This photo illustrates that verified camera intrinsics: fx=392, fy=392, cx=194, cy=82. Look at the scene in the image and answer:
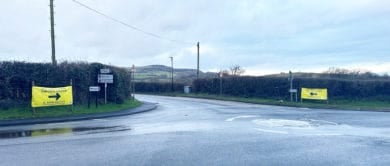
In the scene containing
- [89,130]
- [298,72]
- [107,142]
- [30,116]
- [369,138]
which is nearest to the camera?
[107,142]

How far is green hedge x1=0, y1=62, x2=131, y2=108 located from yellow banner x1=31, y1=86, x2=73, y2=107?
156 centimetres

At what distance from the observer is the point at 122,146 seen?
9.71m

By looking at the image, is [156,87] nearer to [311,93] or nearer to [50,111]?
[311,93]

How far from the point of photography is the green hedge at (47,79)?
20.5 metres

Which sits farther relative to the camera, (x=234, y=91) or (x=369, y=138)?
(x=234, y=91)

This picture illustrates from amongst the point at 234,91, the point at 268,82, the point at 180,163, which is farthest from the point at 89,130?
the point at 234,91

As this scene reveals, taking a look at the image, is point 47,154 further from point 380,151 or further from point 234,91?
point 234,91

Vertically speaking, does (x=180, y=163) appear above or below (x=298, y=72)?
below

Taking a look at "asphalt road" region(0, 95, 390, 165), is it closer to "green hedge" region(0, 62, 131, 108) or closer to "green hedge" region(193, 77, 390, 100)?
"green hedge" region(0, 62, 131, 108)

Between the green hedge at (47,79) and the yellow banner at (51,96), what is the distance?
1559mm

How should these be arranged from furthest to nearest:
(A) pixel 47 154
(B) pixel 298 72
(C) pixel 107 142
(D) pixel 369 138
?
1. (B) pixel 298 72
2. (D) pixel 369 138
3. (C) pixel 107 142
4. (A) pixel 47 154

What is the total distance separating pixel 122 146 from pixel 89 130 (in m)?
4.13

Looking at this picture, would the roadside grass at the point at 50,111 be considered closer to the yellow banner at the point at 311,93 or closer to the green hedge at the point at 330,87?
the yellow banner at the point at 311,93

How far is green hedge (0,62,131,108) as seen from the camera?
2050 centimetres
